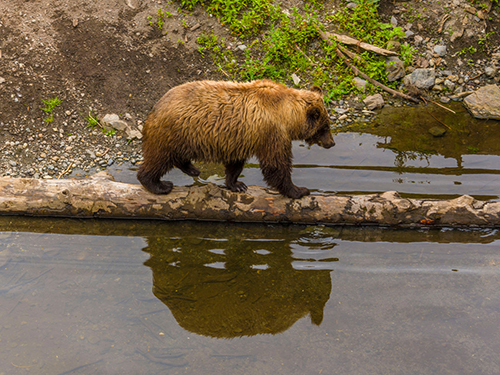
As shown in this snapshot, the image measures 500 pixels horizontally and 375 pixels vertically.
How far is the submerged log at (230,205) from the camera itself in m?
5.35

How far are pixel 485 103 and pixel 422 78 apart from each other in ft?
4.15

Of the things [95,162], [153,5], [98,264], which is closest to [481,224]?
[98,264]

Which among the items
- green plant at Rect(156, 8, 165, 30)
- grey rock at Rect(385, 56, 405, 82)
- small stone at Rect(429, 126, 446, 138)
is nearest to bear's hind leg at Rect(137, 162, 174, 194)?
green plant at Rect(156, 8, 165, 30)

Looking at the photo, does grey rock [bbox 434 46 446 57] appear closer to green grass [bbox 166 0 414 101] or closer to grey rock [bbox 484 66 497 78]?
green grass [bbox 166 0 414 101]

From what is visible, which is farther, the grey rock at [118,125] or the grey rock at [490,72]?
the grey rock at [490,72]

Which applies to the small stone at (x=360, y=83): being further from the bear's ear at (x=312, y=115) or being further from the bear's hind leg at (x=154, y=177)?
the bear's hind leg at (x=154, y=177)

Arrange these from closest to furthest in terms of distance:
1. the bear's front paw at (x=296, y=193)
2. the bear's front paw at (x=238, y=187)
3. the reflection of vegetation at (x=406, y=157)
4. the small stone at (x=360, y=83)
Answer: the bear's front paw at (x=296, y=193)
the bear's front paw at (x=238, y=187)
the reflection of vegetation at (x=406, y=157)
the small stone at (x=360, y=83)

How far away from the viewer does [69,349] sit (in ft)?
13.7

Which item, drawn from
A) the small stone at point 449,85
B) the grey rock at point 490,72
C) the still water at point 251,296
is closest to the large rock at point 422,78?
the small stone at point 449,85

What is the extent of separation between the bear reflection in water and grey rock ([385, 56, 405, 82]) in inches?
187

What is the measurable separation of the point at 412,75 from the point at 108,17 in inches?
245

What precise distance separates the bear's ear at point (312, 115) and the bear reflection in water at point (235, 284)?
1.57 meters

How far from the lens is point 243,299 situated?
4.69 meters

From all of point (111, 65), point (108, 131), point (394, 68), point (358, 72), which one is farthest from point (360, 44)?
point (108, 131)
